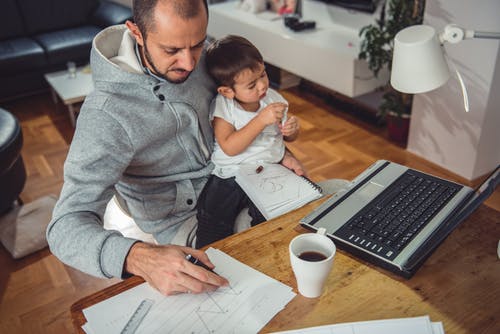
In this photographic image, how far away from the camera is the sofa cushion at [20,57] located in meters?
3.76

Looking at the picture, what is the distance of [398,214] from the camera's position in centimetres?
105

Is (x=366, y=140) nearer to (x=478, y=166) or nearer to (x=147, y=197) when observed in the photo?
(x=478, y=166)

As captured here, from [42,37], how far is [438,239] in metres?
4.09

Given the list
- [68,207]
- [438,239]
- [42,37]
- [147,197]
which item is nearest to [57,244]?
[68,207]

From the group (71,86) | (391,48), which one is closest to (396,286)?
(391,48)

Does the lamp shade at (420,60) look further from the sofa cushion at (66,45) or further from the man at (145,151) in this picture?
the sofa cushion at (66,45)

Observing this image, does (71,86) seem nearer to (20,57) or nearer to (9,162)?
(20,57)

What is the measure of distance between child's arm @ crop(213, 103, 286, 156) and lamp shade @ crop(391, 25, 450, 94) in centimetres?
44

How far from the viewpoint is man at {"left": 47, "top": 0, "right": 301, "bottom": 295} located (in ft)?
3.16

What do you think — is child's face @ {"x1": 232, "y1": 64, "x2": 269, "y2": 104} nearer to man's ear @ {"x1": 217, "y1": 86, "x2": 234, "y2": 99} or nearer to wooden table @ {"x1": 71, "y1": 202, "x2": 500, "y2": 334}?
man's ear @ {"x1": 217, "y1": 86, "x2": 234, "y2": 99}

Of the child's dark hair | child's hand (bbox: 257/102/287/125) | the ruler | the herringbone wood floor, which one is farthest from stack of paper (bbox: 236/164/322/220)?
the herringbone wood floor

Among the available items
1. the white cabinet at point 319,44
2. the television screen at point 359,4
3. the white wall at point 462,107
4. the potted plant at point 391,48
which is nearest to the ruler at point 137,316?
the white wall at point 462,107

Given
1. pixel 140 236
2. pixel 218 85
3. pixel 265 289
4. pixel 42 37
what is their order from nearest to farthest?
pixel 265 289
pixel 218 85
pixel 140 236
pixel 42 37

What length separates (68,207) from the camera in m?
1.06
